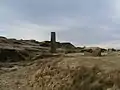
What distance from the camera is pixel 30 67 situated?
16453 millimetres

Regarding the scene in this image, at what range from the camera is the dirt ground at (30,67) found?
11.0 metres

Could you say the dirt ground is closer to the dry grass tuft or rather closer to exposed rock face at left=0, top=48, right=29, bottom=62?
the dry grass tuft

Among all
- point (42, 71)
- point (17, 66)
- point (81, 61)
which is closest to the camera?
point (81, 61)

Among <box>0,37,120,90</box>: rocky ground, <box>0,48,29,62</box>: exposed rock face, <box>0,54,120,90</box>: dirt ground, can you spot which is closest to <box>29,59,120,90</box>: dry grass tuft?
<box>0,37,120,90</box>: rocky ground

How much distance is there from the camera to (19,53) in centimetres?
2088

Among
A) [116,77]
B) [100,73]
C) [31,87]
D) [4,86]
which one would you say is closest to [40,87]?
[31,87]

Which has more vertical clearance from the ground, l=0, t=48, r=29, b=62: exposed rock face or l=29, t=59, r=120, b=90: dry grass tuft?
l=0, t=48, r=29, b=62: exposed rock face

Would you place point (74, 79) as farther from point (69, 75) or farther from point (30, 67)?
point (30, 67)

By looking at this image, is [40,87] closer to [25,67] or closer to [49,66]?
[49,66]

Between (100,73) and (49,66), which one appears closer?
(100,73)

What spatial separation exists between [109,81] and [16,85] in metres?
5.72

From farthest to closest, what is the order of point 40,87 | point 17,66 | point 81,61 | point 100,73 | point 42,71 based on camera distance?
1. point 17,66
2. point 42,71
3. point 40,87
4. point 81,61
5. point 100,73

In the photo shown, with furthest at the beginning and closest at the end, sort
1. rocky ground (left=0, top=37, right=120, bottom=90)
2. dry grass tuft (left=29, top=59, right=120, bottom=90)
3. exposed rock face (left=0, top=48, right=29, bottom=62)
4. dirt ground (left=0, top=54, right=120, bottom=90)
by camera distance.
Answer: exposed rock face (left=0, top=48, right=29, bottom=62)
dirt ground (left=0, top=54, right=120, bottom=90)
rocky ground (left=0, top=37, right=120, bottom=90)
dry grass tuft (left=29, top=59, right=120, bottom=90)

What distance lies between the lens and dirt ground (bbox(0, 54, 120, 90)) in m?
11.0
